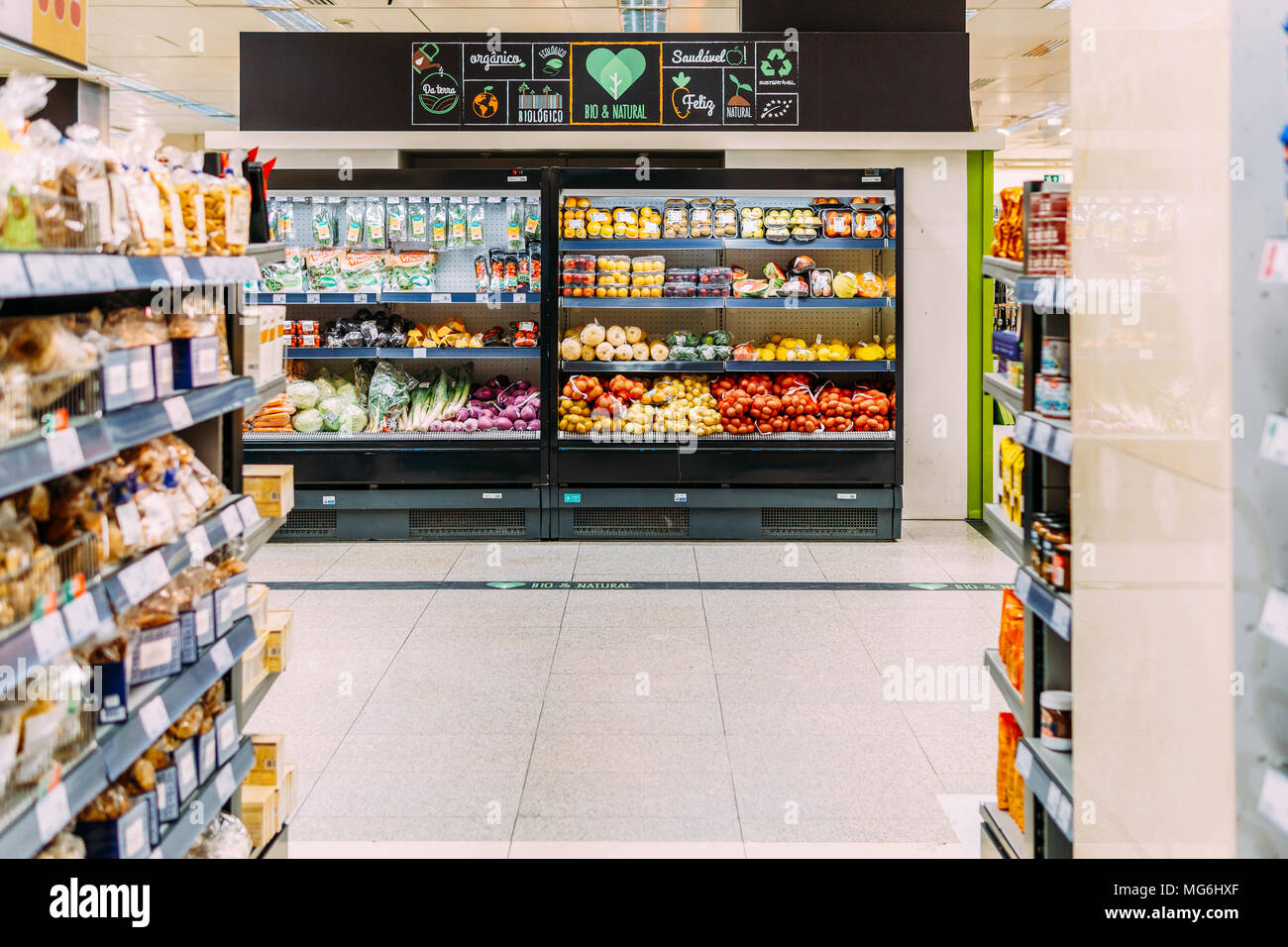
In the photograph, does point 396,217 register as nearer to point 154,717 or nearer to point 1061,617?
point 154,717

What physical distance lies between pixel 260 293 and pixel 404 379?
100cm

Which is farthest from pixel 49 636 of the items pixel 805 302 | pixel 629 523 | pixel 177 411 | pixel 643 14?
pixel 643 14

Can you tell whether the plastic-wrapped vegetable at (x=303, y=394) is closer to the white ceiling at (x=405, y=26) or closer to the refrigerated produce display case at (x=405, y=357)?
the refrigerated produce display case at (x=405, y=357)

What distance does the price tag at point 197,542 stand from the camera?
2.22 metres

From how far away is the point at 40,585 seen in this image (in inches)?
67.7

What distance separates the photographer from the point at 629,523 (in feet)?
22.3

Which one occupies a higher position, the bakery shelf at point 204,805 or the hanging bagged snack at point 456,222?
the hanging bagged snack at point 456,222

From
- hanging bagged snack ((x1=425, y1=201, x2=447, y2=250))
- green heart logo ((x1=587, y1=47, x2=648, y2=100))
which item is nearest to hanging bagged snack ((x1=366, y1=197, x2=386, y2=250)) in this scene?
hanging bagged snack ((x1=425, y1=201, x2=447, y2=250))

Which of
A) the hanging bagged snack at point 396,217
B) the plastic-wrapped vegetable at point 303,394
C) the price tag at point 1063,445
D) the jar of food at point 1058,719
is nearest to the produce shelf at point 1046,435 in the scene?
the price tag at point 1063,445

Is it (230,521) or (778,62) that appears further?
(778,62)

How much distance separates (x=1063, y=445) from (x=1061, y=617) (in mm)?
362

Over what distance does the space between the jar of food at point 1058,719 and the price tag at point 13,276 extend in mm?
2153
